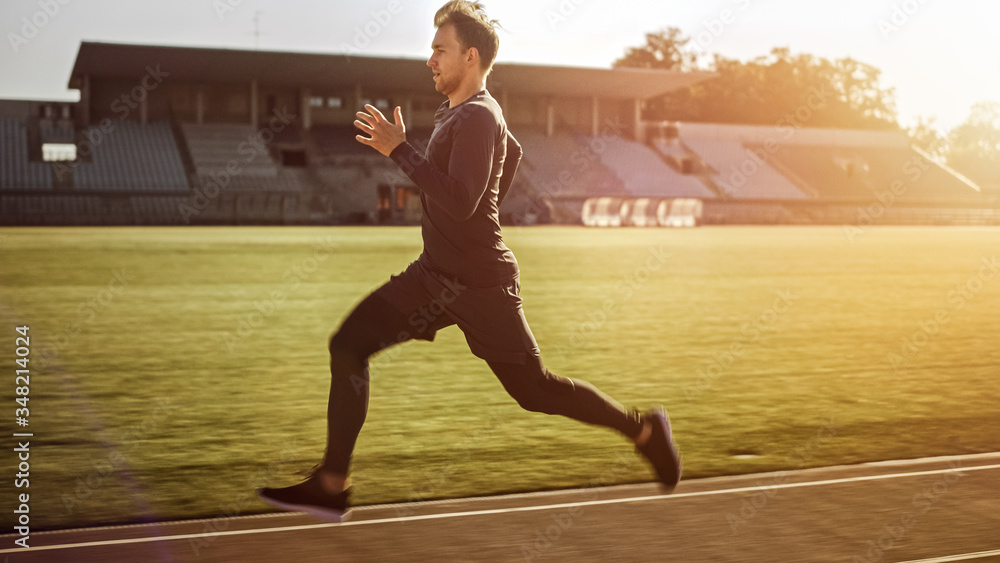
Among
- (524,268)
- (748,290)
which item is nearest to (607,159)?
(524,268)

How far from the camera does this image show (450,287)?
396 cm

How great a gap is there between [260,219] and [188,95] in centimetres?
1148

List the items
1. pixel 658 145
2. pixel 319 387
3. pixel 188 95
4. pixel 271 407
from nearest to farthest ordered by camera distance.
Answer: pixel 271 407, pixel 319 387, pixel 188 95, pixel 658 145

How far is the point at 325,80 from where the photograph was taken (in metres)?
55.4

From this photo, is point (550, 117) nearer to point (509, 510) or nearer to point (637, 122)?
point (637, 122)

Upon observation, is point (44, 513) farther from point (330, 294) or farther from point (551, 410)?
point (330, 294)

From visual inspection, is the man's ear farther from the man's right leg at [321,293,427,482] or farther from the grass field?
the grass field

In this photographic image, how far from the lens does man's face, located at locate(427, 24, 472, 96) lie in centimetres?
383

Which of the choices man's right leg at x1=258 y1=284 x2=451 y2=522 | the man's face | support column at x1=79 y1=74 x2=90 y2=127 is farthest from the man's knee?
support column at x1=79 y1=74 x2=90 y2=127

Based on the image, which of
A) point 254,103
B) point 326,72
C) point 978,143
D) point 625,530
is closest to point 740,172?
point 326,72

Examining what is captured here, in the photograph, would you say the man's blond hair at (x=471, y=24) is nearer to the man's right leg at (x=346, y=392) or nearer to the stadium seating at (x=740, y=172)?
the man's right leg at (x=346, y=392)

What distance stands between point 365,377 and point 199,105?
53.8 meters

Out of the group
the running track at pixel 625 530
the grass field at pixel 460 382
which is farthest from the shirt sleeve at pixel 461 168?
the grass field at pixel 460 382

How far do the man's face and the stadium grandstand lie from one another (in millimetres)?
43537
